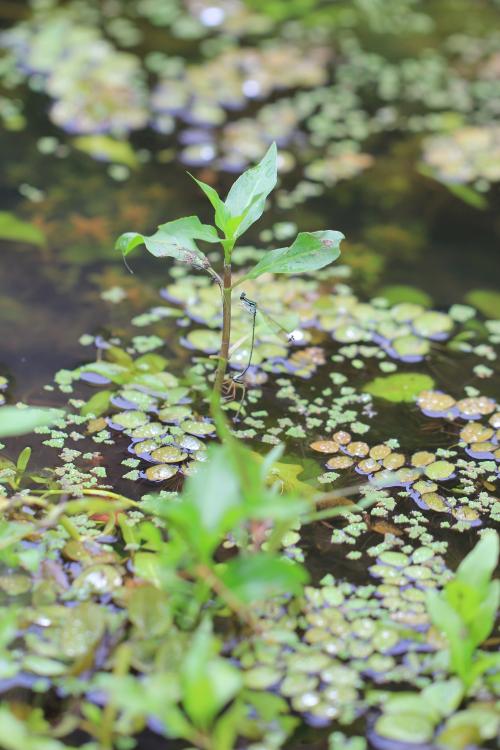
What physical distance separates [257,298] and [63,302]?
0.47 m

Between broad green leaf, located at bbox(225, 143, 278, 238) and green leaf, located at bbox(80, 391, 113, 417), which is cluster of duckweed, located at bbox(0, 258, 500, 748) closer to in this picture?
green leaf, located at bbox(80, 391, 113, 417)

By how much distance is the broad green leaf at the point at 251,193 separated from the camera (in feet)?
4.57

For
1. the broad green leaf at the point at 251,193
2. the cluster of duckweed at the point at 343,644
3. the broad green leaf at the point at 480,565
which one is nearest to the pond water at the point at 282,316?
the cluster of duckweed at the point at 343,644

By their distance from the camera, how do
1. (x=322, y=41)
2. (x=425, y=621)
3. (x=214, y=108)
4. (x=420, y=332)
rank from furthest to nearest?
(x=322, y=41) < (x=214, y=108) < (x=420, y=332) < (x=425, y=621)

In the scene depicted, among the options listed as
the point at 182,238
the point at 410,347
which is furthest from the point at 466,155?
the point at 182,238

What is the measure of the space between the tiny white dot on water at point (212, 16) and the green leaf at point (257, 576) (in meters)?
2.99

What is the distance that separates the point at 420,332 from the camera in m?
2.01

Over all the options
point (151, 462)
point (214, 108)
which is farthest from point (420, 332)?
point (214, 108)

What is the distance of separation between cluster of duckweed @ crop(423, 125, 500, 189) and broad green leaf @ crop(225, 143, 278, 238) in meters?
1.42

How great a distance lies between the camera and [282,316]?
201 cm

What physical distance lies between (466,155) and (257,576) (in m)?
2.09

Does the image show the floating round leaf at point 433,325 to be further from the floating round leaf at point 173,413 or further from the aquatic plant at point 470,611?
the aquatic plant at point 470,611

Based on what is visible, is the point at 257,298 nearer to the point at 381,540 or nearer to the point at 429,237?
the point at 429,237

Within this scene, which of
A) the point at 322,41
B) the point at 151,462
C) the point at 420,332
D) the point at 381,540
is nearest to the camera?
the point at 381,540
